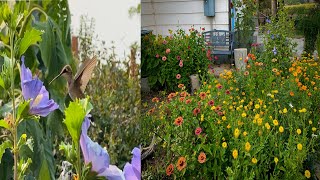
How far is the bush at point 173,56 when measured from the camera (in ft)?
3.58

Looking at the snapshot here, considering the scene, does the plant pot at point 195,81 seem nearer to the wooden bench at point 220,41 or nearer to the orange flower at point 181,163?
the wooden bench at point 220,41

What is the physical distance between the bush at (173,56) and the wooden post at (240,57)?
7 centimetres

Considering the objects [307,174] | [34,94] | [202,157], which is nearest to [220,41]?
[202,157]

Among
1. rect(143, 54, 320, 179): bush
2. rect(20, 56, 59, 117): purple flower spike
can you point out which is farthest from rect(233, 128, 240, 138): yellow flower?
rect(20, 56, 59, 117): purple flower spike

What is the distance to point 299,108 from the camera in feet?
3.82

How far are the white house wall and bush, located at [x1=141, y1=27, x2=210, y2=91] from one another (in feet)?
0.06

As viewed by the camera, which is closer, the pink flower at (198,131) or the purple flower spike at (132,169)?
the purple flower spike at (132,169)

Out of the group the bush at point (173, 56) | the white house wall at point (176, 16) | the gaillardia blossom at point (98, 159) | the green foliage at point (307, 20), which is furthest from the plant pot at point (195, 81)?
the gaillardia blossom at point (98, 159)

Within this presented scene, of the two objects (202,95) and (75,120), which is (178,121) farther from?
(75,120)

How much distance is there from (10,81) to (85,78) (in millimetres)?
305

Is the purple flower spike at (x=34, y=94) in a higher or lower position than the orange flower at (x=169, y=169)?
higher

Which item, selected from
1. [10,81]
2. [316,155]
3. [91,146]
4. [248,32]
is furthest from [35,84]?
[316,155]

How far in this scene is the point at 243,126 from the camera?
118 centimetres

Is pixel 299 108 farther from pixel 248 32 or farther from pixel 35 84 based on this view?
pixel 35 84
